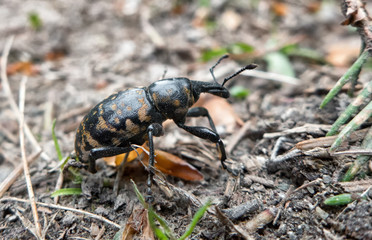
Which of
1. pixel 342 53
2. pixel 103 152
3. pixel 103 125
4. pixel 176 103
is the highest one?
pixel 342 53

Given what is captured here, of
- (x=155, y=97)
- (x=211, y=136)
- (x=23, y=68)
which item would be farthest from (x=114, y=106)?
(x=23, y=68)

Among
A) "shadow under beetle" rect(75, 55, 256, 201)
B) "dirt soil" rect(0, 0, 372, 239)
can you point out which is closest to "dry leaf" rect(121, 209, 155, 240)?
"dirt soil" rect(0, 0, 372, 239)

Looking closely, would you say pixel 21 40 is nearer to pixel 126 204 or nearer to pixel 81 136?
pixel 81 136

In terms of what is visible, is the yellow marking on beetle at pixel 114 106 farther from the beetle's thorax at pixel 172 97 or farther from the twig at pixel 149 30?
the twig at pixel 149 30

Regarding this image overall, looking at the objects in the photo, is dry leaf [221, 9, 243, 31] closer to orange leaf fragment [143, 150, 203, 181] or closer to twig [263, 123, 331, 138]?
twig [263, 123, 331, 138]

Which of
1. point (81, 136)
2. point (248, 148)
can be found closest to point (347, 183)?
point (248, 148)

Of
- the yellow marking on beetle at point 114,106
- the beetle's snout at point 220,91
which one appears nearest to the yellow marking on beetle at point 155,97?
the yellow marking on beetle at point 114,106

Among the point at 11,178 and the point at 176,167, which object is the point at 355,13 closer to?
the point at 176,167
